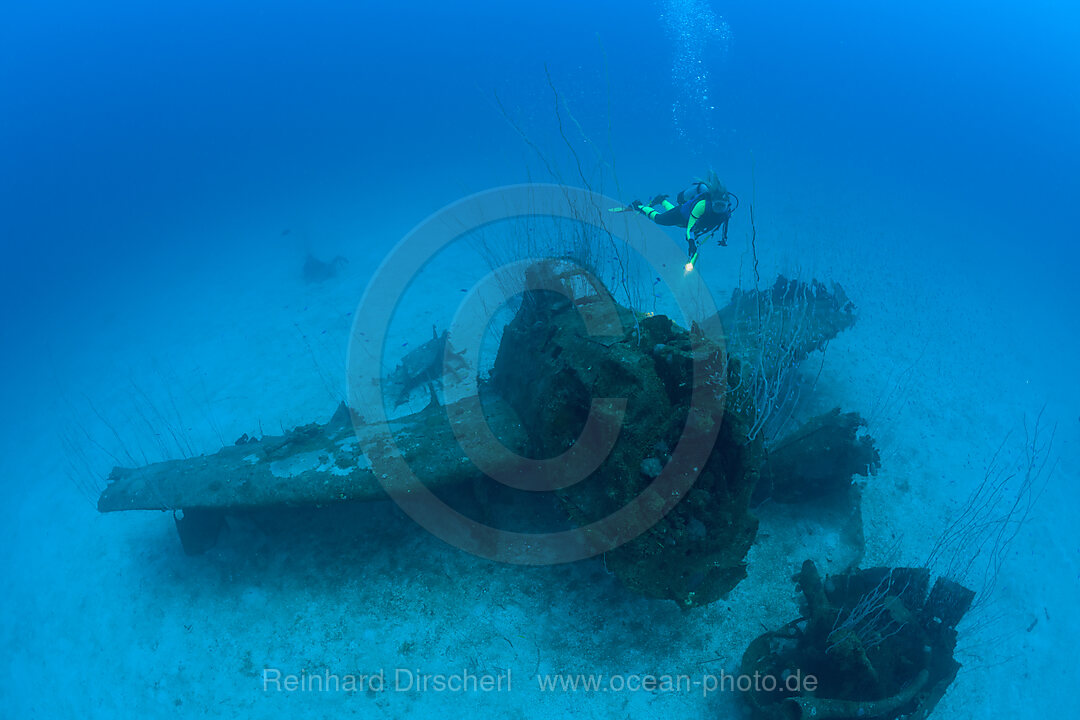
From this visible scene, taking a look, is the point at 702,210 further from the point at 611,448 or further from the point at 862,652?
the point at 862,652

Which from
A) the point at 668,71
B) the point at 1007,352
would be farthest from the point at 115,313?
the point at 668,71

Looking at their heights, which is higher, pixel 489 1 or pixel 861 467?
pixel 489 1

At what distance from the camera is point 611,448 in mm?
3863

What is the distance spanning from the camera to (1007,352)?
35.6 ft

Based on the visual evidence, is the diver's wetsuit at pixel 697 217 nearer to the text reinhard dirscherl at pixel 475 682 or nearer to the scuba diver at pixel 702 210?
the scuba diver at pixel 702 210

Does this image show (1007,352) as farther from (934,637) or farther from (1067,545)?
(934,637)

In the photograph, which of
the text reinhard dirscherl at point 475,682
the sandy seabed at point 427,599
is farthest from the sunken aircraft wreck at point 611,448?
the text reinhard dirscherl at point 475,682

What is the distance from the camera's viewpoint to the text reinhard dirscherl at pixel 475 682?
4.51m

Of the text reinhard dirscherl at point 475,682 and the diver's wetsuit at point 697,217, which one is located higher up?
the diver's wetsuit at point 697,217

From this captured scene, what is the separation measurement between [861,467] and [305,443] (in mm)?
6794

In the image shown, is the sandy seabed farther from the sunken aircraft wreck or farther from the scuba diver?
the scuba diver

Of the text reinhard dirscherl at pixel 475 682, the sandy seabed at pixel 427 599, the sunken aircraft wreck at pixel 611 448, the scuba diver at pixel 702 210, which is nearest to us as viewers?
the sunken aircraft wreck at pixel 611 448

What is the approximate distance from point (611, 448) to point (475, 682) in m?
2.91

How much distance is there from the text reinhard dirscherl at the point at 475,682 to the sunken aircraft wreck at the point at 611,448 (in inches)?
51.5
